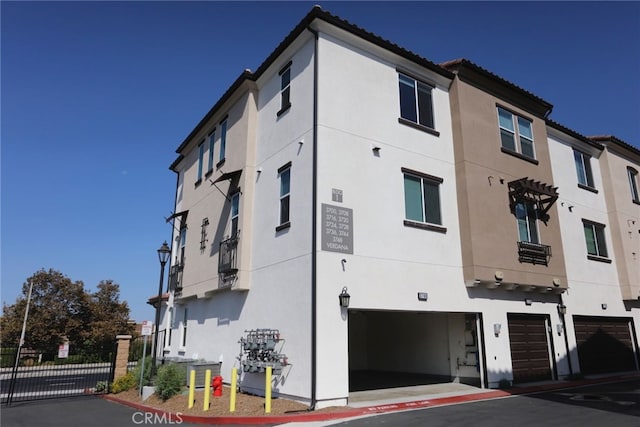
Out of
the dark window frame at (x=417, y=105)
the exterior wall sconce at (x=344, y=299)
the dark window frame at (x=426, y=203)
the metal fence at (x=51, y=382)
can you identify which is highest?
the dark window frame at (x=417, y=105)

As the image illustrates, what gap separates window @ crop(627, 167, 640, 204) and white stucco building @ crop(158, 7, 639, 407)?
5.85 metres

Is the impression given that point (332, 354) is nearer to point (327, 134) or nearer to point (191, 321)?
point (327, 134)

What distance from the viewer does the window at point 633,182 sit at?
21.6 m

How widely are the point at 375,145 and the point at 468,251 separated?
434 cm

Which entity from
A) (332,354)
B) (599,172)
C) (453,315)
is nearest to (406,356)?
(453,315)

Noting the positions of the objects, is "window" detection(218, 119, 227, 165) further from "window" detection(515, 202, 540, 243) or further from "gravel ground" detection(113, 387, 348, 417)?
"window" detection(515, 202, 540, 243)

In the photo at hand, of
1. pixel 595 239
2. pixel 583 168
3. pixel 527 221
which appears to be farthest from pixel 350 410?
pixel 583 168

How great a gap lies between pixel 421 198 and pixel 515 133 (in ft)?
18.9

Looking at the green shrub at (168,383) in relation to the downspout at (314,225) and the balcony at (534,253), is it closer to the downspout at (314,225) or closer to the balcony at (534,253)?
the downspout at (314,225)

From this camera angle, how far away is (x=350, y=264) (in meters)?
11.0

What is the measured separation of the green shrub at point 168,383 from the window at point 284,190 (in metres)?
5.29

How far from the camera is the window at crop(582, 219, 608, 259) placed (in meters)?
18.8

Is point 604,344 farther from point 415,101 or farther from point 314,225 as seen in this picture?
point 314,225

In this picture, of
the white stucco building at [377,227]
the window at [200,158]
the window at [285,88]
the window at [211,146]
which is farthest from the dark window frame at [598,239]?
the window at [200,158]
